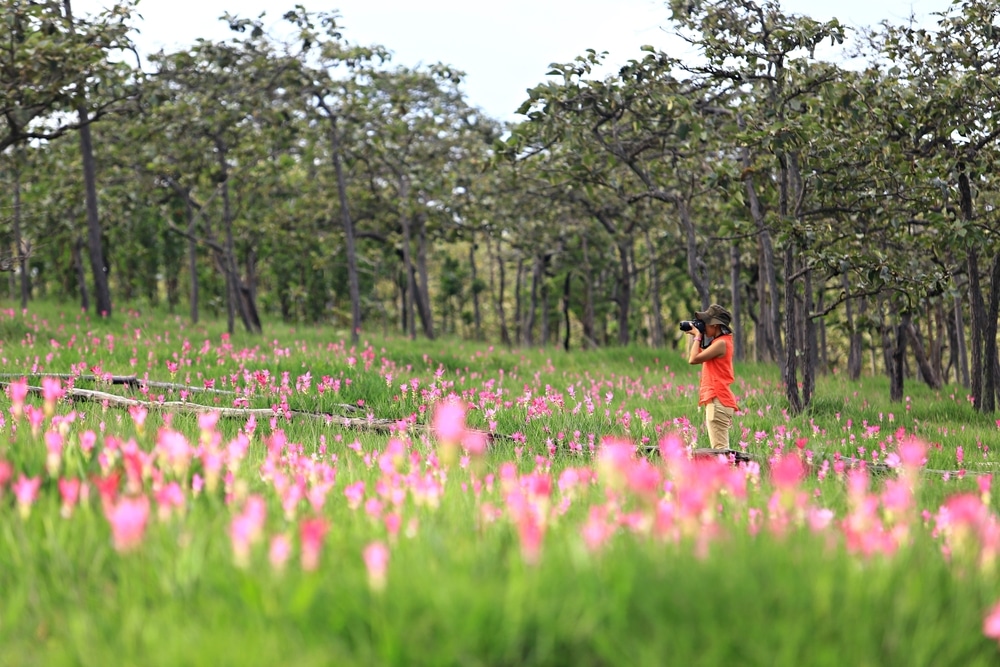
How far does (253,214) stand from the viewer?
2919 centimetres

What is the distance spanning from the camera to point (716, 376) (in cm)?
909

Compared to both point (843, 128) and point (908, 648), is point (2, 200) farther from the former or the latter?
point (908, 648)

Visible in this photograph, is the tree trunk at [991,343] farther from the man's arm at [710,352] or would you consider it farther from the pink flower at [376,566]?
the pink flower at [376,566]

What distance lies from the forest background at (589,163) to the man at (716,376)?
250cm

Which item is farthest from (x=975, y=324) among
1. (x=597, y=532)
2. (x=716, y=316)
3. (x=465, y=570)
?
(x=465, y=570)

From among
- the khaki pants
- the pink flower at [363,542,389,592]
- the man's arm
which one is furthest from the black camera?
the pink flower at [363,542,389,592]

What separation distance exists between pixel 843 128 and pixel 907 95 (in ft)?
4.16

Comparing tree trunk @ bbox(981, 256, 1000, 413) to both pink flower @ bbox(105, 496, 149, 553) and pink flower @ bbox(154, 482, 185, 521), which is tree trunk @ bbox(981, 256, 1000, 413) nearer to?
pink flower @ bbox(154, 482, 185, 521)

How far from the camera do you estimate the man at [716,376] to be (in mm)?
9086

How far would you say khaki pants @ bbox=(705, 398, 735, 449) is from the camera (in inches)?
360

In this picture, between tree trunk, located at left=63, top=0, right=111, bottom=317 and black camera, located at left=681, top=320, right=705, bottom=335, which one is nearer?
black camera, located at left=681, top=320, right=705, bottom=335

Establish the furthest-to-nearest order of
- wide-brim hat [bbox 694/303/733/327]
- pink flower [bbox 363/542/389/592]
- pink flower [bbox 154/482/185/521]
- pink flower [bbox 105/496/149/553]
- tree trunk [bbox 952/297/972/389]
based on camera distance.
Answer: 1. tree trunk [bbox 952/297/972/389]
2. wide-brim hat [bbox 694/303/733/327]
3. pink flower [bbox 154/482/185/521]
4. pink flower [bbox 105/496/149/553]
5. pink flower [bbox 363/542/389/592]

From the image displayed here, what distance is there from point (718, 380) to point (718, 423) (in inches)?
19.4

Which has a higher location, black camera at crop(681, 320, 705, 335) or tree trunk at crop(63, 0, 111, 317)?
tree trunk at crop(63, 0, 111, 317)
